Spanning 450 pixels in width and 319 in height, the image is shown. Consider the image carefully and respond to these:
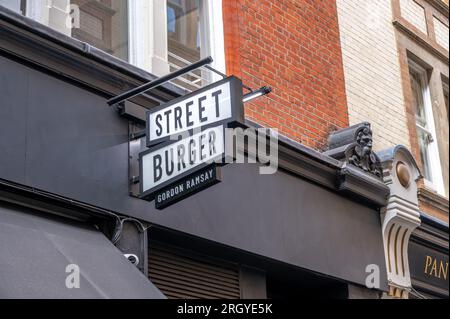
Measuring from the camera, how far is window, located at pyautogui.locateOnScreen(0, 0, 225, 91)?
8.03m

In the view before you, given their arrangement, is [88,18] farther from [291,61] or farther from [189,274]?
[291,61]

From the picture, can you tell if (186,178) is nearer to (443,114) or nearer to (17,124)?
(17,124)

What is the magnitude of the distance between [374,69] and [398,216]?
8.04 ft

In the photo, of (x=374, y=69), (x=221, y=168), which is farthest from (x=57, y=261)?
(x=374, y=69)

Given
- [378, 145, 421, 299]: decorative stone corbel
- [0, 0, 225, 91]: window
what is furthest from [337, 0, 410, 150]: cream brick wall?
[0, 0, 225, 91]: window

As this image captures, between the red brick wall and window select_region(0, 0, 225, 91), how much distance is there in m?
0.25

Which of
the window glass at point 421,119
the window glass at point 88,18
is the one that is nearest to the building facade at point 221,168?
the window glass at point 88,18

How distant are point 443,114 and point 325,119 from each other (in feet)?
11.7

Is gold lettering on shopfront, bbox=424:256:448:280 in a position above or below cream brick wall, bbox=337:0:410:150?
below

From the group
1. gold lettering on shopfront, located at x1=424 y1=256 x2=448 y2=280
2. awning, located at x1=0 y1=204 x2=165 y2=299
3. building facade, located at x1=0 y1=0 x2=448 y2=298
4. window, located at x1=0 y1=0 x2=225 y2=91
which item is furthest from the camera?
gold lettering on shopfront, located at x1=424 y1=256 x2=448 y2=280

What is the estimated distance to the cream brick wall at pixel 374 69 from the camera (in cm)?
1191

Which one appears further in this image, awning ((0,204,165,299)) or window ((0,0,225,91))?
window ((0,0,225,91))

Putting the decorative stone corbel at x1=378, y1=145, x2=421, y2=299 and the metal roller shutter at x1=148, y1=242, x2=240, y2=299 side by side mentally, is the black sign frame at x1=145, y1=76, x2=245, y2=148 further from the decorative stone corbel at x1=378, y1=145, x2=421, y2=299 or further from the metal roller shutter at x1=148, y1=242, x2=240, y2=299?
the decorative stone corbel at x1=378, y1=145, x2=421, y2=299
